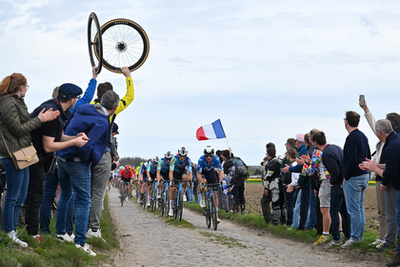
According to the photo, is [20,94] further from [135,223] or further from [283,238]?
[135,223]

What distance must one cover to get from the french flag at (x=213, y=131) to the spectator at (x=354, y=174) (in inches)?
488

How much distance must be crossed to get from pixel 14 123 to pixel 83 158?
3.91 feet

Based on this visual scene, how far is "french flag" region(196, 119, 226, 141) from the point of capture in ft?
74.4

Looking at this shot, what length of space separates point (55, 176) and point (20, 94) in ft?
5.83

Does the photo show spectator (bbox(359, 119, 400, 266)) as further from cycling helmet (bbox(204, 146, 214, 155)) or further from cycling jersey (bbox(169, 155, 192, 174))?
cycling jersey (bbox(169, 155, 192, 174))

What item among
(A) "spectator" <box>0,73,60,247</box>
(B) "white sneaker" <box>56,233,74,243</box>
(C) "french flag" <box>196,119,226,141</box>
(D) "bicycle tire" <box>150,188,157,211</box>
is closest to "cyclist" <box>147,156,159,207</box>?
(D) "bicycle tire" <box>150,188,157,211</box>

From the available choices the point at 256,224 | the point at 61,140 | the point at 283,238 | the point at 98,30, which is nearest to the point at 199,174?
the point at 256,224

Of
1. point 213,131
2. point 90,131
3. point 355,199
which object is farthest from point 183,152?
point 90,131

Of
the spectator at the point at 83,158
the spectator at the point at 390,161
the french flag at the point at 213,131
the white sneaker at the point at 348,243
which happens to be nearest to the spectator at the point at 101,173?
the spectator at the point at 83,158

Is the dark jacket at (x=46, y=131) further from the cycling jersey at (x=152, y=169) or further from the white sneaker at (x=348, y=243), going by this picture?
the cycling jersey at (x=152, y=169)

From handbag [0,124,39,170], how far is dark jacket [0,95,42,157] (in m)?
0.06

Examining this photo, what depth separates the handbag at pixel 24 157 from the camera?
275 inches

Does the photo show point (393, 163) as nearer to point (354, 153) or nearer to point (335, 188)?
point (354, 153)

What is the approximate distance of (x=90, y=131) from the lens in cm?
801
